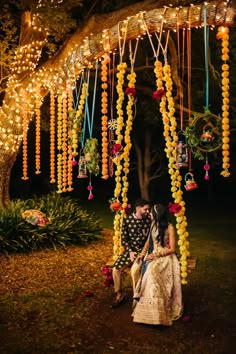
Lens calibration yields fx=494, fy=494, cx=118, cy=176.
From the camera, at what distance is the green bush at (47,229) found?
10.5 m

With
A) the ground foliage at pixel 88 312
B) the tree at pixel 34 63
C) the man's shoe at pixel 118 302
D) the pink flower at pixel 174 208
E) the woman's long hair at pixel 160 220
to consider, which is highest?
the tree at pixel 34 63

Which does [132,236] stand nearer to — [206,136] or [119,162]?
[119,162]

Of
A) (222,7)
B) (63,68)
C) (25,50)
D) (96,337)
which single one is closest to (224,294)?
(96,337)

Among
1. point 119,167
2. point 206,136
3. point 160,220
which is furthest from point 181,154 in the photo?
point 160,220

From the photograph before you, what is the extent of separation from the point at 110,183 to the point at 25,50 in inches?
747

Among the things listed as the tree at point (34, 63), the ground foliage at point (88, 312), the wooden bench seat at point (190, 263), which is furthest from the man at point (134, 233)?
the tree at point (34, 63)

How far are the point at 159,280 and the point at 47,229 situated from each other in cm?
522

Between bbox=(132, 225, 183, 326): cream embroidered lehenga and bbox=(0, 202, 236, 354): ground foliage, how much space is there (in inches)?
A: 5.3

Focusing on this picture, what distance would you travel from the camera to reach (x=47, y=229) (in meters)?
11.0

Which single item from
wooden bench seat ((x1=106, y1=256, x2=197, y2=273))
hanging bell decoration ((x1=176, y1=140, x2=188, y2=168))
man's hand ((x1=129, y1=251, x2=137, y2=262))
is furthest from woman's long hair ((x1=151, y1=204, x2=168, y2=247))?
wooden bench seat ((x1=106, y1=256, x2=197, y2=273))

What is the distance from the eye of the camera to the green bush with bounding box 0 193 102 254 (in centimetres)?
1048

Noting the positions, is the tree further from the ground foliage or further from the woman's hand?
the woman's hand

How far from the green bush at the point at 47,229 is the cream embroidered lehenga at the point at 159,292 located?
15.3ft

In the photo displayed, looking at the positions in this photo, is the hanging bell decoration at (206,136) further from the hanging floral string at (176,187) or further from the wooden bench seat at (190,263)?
the wooden bench seat at (190,263)
